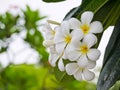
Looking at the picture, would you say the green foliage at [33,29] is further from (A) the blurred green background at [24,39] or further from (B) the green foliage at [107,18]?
(B) the green foliage at [107,18]

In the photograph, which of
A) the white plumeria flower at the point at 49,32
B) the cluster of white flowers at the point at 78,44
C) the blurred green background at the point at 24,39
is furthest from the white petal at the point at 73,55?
the blurred green background at the point at 24,39

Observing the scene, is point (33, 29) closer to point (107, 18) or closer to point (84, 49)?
point (107, 18)

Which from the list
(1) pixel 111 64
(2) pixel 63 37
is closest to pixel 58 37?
(2) pixel 63 37

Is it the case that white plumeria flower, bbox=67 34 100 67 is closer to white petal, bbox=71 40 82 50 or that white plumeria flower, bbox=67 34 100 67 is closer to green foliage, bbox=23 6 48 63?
white petal, bbox=71 40 82 50

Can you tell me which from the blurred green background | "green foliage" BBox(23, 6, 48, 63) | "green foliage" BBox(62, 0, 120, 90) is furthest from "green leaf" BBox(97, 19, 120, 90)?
"green foliage" BBox(23, 6, 48, 63)

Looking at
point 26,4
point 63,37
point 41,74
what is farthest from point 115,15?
point 41,74

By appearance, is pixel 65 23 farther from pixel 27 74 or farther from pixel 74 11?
pixel 27 74

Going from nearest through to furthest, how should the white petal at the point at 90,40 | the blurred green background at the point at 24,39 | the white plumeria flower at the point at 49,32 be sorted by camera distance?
the white petal at the point at 90,40
the white plumeria flower at the point at 49,32
the blurred green background at the point at 24,39
